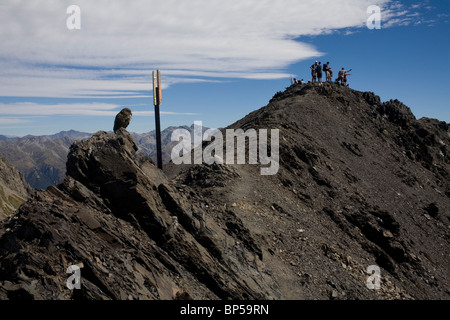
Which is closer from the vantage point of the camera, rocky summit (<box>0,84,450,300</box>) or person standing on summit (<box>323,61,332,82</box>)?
rocky summit (<box>0,84,450,300</box>)

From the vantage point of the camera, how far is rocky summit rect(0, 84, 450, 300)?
42.4 ft

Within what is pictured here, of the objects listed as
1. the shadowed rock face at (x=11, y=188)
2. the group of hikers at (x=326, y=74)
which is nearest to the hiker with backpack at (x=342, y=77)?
the group of hikers at (x=326, y=74)

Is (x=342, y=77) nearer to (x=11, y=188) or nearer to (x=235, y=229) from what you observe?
(x=235, y=229)

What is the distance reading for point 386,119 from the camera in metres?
57.1

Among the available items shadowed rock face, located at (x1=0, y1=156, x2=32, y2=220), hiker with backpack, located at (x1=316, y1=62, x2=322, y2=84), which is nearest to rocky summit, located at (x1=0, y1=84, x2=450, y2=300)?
hiker with backpack, located at (x1=316, y1=62, x2=322, y2=84)

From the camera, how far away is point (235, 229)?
70.4 ft

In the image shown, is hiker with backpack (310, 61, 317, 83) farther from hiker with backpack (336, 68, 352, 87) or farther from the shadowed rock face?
the shadowed rock face

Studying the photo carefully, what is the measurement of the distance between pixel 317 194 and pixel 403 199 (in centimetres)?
1256

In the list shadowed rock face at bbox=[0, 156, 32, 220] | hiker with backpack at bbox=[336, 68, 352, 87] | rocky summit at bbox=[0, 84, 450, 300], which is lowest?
shadowed rock face at bbox=[0, 156, 32, 220]

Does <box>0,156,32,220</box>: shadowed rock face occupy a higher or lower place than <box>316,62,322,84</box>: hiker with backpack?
lower

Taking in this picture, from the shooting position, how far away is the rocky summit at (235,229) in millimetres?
12914

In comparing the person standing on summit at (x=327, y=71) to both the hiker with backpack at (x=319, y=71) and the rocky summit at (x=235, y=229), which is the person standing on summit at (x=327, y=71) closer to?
the hiker with backpack at (x=319, y=71)
